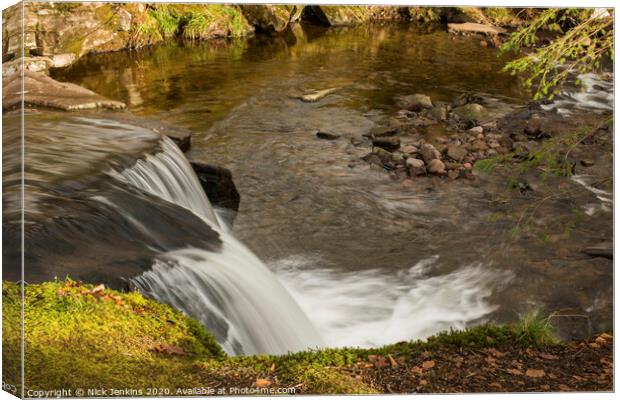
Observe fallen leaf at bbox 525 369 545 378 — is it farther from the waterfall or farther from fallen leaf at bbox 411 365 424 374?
the waterfall

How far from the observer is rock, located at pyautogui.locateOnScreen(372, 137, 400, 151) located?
6307mm

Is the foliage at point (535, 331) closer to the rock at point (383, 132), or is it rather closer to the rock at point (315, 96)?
the rock at point (383, 132)

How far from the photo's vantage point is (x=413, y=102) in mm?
6180

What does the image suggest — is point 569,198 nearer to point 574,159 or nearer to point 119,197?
point 574,159

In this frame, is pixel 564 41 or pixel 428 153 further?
pixel 428 153

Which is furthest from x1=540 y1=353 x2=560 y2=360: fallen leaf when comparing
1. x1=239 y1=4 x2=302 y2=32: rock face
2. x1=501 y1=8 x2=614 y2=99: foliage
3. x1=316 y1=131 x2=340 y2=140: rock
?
x1=239 y1=4 x2=302 y2=32: rock face

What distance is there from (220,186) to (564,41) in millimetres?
2408

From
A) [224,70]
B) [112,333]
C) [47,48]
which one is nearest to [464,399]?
[112,333]

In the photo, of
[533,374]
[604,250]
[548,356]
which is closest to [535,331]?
[548,356]

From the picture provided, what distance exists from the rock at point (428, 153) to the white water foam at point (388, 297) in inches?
31.4

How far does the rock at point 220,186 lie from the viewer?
6040 millimetres

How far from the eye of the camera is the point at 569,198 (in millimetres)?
5832

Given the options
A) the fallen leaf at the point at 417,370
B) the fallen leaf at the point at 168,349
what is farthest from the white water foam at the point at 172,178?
the fallen leaf at the point at 417,370

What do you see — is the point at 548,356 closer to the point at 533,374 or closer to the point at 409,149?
the point at 533,374
